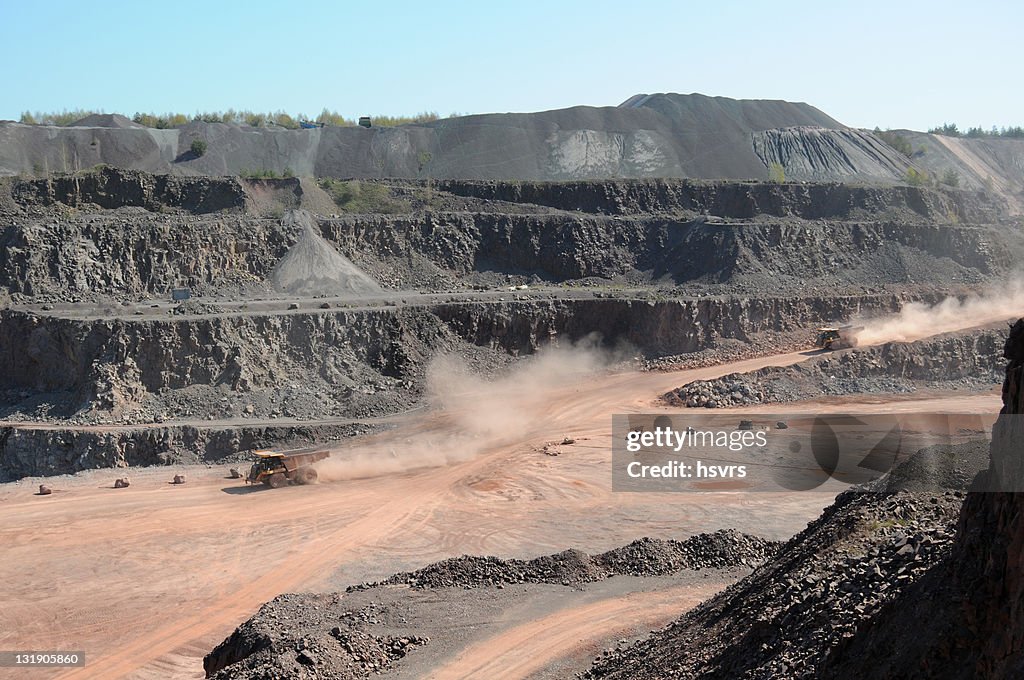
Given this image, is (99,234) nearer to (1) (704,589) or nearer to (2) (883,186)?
(1) (704,589)

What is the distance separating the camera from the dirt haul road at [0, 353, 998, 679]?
22891mm

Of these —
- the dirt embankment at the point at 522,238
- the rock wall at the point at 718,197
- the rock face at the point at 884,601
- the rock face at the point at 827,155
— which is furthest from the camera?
the rock face at the point at 827,155

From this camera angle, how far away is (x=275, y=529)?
95.0 feet

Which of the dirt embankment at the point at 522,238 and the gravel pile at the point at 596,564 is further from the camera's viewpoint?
the dirt embankment at the point at 522,238

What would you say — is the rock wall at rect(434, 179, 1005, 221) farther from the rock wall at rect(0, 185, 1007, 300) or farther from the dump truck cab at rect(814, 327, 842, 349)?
the dump truck cab at rect(814, 327, 842, 349)

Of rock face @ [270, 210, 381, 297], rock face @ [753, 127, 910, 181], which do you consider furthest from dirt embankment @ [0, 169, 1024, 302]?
rock face @ [753, 127, 910, 181]

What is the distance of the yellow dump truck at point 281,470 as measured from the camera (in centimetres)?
3288

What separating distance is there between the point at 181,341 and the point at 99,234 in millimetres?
11545

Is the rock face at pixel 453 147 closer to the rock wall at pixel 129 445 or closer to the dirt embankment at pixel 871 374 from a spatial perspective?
the dirt embankment at pixel 871 374

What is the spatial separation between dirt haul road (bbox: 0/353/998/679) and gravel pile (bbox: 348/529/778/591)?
6.65 ft

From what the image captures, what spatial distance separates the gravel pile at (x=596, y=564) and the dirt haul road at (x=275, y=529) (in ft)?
6.65

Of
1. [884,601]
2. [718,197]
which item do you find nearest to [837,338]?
[718,197]

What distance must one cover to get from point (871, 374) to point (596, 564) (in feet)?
86.6

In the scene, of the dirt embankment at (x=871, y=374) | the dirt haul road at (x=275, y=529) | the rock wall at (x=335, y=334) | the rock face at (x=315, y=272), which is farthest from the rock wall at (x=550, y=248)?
the dirt haul road at (x=275, y=529)
